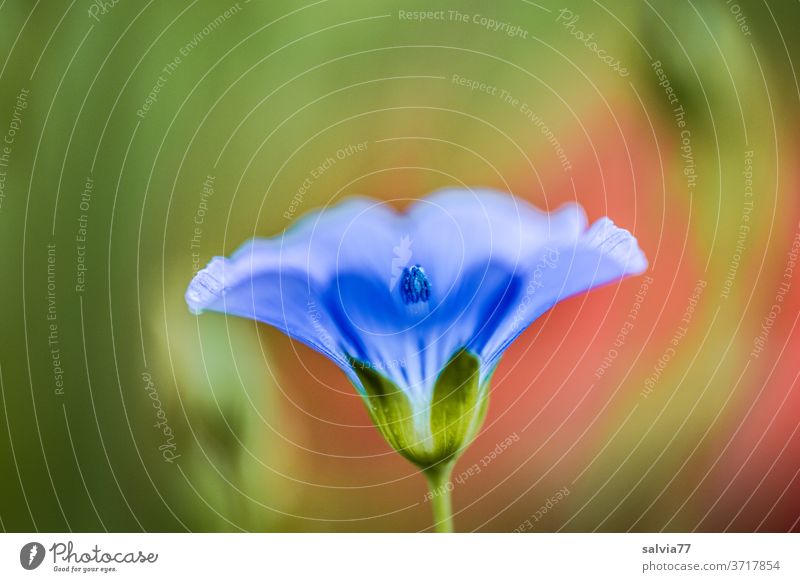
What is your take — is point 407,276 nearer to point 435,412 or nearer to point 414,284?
point 414,284

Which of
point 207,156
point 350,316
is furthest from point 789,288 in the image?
point 207,156
